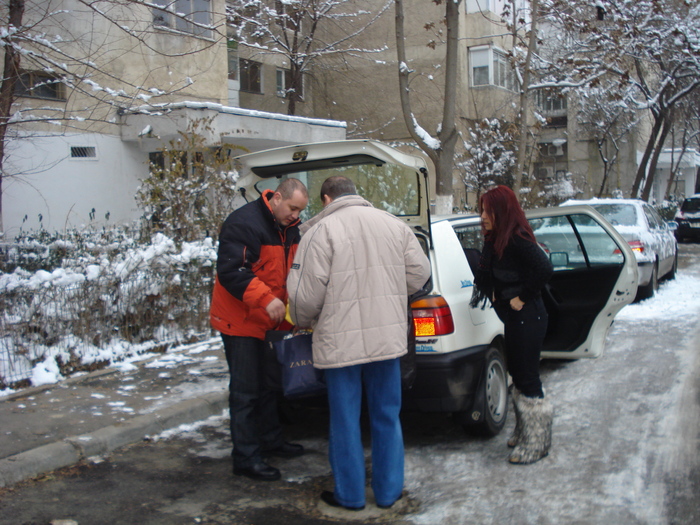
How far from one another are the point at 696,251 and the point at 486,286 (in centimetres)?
1900

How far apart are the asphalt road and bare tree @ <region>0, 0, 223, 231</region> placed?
14.0 feet

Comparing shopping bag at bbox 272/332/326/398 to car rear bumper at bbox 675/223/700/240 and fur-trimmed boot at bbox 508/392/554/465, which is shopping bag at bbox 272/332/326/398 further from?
car rear bumper at bbox 675/223/700/240

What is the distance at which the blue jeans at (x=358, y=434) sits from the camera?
12.1ft

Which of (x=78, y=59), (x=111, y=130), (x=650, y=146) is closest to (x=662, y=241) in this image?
(x=78, y=59)

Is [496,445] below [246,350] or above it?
below

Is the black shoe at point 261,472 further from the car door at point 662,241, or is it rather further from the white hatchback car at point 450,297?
the car door at point 662,241

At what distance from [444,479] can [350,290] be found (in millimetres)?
1440

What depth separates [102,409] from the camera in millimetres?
5473

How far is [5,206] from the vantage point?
12617 mm

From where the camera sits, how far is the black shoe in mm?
4242

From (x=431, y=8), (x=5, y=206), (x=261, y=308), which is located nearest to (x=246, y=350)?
(x=261, y=308)

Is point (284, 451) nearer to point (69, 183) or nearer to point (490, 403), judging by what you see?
point (490, 403)

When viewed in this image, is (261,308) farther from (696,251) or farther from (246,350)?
(696,251)

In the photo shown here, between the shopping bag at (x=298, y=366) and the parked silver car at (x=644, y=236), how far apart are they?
7.45m
